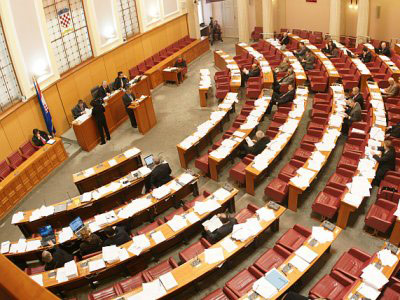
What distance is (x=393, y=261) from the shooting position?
7.09m

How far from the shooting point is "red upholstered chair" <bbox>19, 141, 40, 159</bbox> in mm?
12643

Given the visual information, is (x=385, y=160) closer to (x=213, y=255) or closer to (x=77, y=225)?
(x=213, y=255)

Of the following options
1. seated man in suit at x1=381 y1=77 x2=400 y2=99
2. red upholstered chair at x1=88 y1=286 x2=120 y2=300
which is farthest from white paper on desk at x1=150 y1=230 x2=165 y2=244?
seated man in suit at x1=381 y1=77 x2=400 y2=99

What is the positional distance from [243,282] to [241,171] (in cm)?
388

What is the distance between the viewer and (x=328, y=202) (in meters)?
9.30

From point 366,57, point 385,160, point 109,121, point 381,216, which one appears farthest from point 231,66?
point 381,216

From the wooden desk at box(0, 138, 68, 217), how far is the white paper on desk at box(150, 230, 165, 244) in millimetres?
5469

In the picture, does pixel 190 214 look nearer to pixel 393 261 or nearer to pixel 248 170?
pixel 248 170

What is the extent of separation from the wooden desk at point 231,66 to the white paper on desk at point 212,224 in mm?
7850

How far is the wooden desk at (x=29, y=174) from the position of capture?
1134cm

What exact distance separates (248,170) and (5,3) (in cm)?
902

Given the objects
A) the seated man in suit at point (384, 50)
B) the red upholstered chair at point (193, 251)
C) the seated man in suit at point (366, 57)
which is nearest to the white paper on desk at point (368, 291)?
the red upholstered chair at point (193, 251)

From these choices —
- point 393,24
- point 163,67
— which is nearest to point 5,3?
point 163,67

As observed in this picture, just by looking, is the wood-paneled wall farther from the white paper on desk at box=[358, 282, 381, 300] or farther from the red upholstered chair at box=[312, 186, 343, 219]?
the white paper on desk at box=[358, 282, 381, 300]
